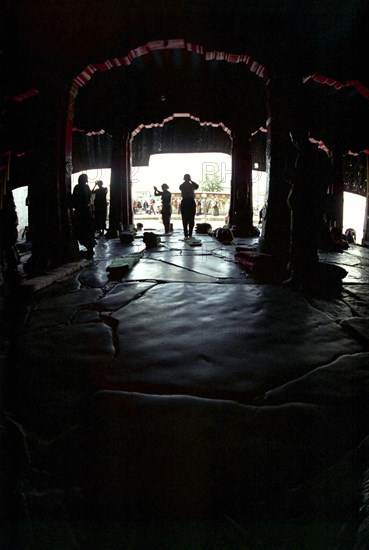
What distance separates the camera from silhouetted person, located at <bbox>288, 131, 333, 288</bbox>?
12.0 feet

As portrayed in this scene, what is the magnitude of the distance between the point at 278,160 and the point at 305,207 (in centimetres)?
187

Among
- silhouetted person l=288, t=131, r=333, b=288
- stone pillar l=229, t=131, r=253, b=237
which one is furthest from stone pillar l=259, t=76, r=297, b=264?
stone pillar l=229, t=131, r=253, b=237

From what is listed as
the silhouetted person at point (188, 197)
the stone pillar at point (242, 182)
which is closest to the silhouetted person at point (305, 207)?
the silhouetted person at point (188, 197)

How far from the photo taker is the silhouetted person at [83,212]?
19.0 ft

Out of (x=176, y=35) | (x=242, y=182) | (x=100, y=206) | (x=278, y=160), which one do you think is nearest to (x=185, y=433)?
(x=278, y=160)

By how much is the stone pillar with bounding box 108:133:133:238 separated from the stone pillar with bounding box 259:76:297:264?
267 inches

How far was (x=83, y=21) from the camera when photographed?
520 cm

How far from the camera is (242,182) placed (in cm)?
1099

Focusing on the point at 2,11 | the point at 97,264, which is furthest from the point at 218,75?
the point at 97,264

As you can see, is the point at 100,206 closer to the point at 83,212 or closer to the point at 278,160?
the point at 83,212

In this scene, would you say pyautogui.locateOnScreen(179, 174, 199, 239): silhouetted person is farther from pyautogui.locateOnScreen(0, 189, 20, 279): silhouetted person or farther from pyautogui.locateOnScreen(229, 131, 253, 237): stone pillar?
pyautogui.locateOnScreen(0, 189, 20, 279): silhouetted person

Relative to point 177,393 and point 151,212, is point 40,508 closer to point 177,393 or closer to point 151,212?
point 177,393

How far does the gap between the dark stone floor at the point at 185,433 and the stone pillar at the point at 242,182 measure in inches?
332

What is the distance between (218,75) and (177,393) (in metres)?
9.86
